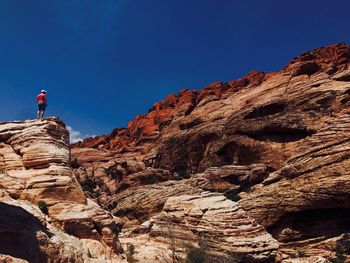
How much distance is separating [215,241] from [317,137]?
51.9 feet

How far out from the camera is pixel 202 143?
219 feet

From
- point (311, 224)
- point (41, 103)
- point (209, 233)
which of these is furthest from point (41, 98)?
point (311, 224)

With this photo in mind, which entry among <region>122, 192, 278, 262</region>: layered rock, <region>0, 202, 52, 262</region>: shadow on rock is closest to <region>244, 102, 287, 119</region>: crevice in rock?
<region>122, 192, 278, 262</region>: layered rock

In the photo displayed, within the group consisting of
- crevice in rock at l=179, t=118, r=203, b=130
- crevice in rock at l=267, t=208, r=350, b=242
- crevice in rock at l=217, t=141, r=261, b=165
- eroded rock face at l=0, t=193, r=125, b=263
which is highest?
crevice in rock at l=179, t=118, r=203, b=130

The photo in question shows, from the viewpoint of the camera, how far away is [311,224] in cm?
3588

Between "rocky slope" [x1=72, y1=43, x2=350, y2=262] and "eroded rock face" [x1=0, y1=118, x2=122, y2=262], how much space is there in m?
4.09

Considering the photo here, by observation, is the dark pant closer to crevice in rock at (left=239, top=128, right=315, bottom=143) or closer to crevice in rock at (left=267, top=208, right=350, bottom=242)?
crevice in rock at (left=267, top=208, right=350, bottom=242)

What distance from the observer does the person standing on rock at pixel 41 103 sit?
32.8 metres

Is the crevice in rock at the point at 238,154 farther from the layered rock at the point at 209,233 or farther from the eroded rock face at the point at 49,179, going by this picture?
the eroded rock face at the point at 49,179

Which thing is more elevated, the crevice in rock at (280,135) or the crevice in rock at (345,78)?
the crevice in rock at (345,78)

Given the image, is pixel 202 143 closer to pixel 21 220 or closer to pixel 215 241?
pixel 215 241

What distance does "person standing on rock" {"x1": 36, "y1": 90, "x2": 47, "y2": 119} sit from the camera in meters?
32.8

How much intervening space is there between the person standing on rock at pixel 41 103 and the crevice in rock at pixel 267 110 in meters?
35.9

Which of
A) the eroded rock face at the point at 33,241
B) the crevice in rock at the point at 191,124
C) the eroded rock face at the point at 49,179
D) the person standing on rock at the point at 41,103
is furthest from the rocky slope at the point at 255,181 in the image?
the person standing on rock at the point at 41,103
